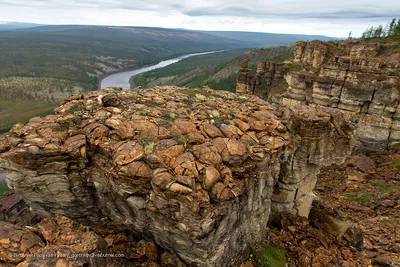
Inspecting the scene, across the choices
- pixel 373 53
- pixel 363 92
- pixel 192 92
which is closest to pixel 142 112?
pixel 192 92

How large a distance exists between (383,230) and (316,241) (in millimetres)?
5803

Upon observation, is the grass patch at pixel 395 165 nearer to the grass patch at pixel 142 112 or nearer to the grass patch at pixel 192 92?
the grass patch at pixel 192 92

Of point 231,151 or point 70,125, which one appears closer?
point 231,151

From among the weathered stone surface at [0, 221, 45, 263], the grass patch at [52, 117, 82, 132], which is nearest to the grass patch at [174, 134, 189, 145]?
the grass patch at [52, 117, 82, 132]

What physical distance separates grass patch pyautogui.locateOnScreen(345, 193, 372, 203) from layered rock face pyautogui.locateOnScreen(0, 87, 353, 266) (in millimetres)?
10793

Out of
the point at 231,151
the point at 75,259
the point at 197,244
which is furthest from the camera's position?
the point at 231,151

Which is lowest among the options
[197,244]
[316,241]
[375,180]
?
[375,180]

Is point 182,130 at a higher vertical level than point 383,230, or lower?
higher

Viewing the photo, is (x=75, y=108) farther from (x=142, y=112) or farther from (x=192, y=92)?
(x=192, y=92)

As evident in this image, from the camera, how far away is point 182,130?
11.7 metres

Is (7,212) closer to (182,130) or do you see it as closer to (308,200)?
(182,130)

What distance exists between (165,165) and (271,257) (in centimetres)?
754

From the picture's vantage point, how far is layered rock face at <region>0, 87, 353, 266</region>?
9.73 metres

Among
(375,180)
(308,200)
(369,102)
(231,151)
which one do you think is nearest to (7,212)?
(231,151)
